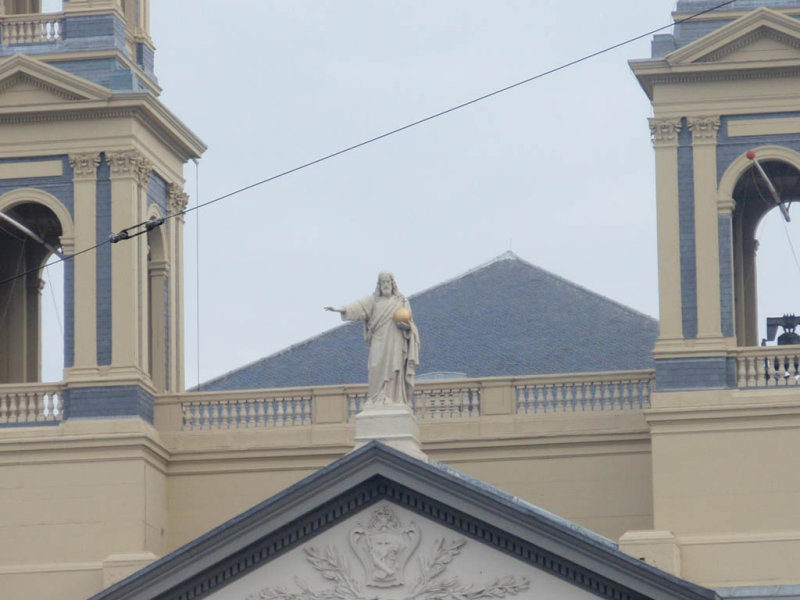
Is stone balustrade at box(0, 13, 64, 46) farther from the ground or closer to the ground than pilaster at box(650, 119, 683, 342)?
farther from the ground

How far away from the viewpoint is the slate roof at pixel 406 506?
49.8 meters

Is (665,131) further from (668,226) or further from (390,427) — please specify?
(390,427)

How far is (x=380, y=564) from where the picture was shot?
2002 inches

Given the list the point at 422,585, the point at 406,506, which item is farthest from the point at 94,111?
the point at 422,585

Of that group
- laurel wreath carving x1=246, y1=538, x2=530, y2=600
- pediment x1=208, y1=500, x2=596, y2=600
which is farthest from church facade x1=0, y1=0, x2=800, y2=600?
laurel wreath carving x1=246, y1=538, x2=530, y2=600

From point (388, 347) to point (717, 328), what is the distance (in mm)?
6093

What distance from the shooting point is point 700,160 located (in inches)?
2188

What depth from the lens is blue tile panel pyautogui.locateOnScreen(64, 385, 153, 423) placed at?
56594mm

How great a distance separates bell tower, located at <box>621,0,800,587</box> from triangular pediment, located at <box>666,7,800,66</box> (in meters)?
0.02

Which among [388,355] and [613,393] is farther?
[613,393]

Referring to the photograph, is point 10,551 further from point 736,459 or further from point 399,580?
point 736,459

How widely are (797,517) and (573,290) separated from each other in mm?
11540

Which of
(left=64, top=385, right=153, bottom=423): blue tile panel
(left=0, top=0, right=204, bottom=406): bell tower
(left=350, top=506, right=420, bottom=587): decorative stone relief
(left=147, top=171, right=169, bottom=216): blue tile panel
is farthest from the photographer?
(left=147, top=171, right=169, bottom=216): blue tile panel

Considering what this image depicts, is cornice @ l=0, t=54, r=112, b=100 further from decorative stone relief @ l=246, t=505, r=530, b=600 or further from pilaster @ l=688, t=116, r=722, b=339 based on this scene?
decorative stone relief @ l=246, t=505, r=530, b=600
